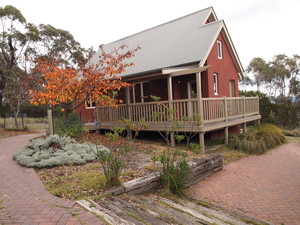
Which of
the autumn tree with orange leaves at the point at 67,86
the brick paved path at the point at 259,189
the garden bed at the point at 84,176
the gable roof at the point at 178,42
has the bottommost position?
the brick paved path at the point at 259,189

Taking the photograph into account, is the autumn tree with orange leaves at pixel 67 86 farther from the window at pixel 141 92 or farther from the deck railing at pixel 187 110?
the window at pixel 141 92

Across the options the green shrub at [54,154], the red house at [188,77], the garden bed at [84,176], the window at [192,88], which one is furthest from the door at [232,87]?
the green shrub at [54,154]

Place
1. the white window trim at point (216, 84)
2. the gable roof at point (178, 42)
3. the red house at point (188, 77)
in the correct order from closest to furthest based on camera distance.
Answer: the red house at point (188, 77)
the gable roof at point (178, 42)
the white window trim at point (216, 84)

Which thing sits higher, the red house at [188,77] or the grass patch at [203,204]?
the red house at [188,77]

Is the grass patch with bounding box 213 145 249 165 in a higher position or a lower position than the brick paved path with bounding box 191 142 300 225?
higher

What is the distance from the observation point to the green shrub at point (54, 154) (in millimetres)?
6534

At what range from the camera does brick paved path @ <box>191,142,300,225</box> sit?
15.5 feet

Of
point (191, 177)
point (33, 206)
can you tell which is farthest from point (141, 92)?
point (33, 206)

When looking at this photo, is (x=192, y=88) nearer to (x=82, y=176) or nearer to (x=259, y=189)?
A: (x=259, y=189)

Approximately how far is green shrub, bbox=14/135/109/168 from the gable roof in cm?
487

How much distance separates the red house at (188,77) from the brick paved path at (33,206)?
6.10 m

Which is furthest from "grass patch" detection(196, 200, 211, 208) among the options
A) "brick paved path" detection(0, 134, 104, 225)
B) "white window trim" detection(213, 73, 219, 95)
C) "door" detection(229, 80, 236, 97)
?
"door" detection(229, 80, 236, 97)

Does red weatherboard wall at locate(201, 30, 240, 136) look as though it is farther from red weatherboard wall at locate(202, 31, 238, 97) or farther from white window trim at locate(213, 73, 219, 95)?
white window trim at locate(213, 73, 219, 95)

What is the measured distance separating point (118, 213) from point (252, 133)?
380 inches
